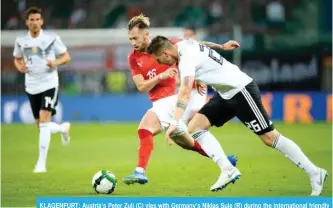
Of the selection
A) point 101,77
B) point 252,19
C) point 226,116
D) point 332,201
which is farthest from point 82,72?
point 332,201

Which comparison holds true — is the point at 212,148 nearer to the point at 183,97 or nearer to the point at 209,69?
the point at 209,69

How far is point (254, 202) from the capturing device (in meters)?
8.30

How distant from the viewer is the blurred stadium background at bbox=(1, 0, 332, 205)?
24969mm

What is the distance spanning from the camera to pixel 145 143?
34.1ft

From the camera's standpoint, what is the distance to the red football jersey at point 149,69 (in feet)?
35.1

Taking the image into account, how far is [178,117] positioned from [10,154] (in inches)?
306

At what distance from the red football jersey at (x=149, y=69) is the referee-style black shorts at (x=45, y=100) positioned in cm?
289

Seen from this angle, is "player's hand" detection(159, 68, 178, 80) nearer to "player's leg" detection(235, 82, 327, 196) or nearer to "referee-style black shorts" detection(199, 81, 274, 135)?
"referee-style black shorts" detection(199, 81, 274, 135)

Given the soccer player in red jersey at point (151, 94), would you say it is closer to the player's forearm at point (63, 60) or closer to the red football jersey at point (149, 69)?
the red football jersey at point (149, 69)

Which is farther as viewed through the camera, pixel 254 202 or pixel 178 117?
pixel 178 117

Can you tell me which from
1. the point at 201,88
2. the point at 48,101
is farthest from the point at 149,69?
the point at 48,101

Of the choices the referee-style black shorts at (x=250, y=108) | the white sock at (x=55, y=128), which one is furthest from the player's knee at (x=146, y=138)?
the white sock at (x=55, y=128)

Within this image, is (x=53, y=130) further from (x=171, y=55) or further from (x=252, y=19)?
(x=252, y=19)

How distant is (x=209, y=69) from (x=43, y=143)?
14.0 ft
